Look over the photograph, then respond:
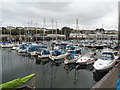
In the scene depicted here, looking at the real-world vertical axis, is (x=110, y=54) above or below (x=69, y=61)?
above

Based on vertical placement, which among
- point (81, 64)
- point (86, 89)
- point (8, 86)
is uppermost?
point (8, 86)

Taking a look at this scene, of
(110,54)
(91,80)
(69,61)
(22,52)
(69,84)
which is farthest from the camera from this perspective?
(22,52)

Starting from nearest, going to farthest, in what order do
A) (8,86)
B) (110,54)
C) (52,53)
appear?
1. (8,86)
2. (110,54)
3. (52,53)

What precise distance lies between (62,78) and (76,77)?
6.01 feet

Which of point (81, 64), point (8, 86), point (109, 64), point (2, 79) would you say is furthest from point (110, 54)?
point (2, 79)

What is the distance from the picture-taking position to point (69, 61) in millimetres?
16922

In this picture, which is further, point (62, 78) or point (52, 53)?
point (52, 53)

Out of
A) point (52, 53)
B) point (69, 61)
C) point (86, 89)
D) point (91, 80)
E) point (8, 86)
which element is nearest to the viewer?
point (8, 86)

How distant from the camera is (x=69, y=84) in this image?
1111cm

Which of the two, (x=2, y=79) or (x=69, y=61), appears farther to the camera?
(x=69, y=61)

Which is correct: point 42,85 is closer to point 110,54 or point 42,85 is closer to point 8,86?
point 8,86

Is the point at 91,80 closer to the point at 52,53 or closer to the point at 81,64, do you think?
the point at 81,64

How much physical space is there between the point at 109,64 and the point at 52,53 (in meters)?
11.5

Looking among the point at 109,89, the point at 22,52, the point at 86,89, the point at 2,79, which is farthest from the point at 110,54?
the point at 22,52
